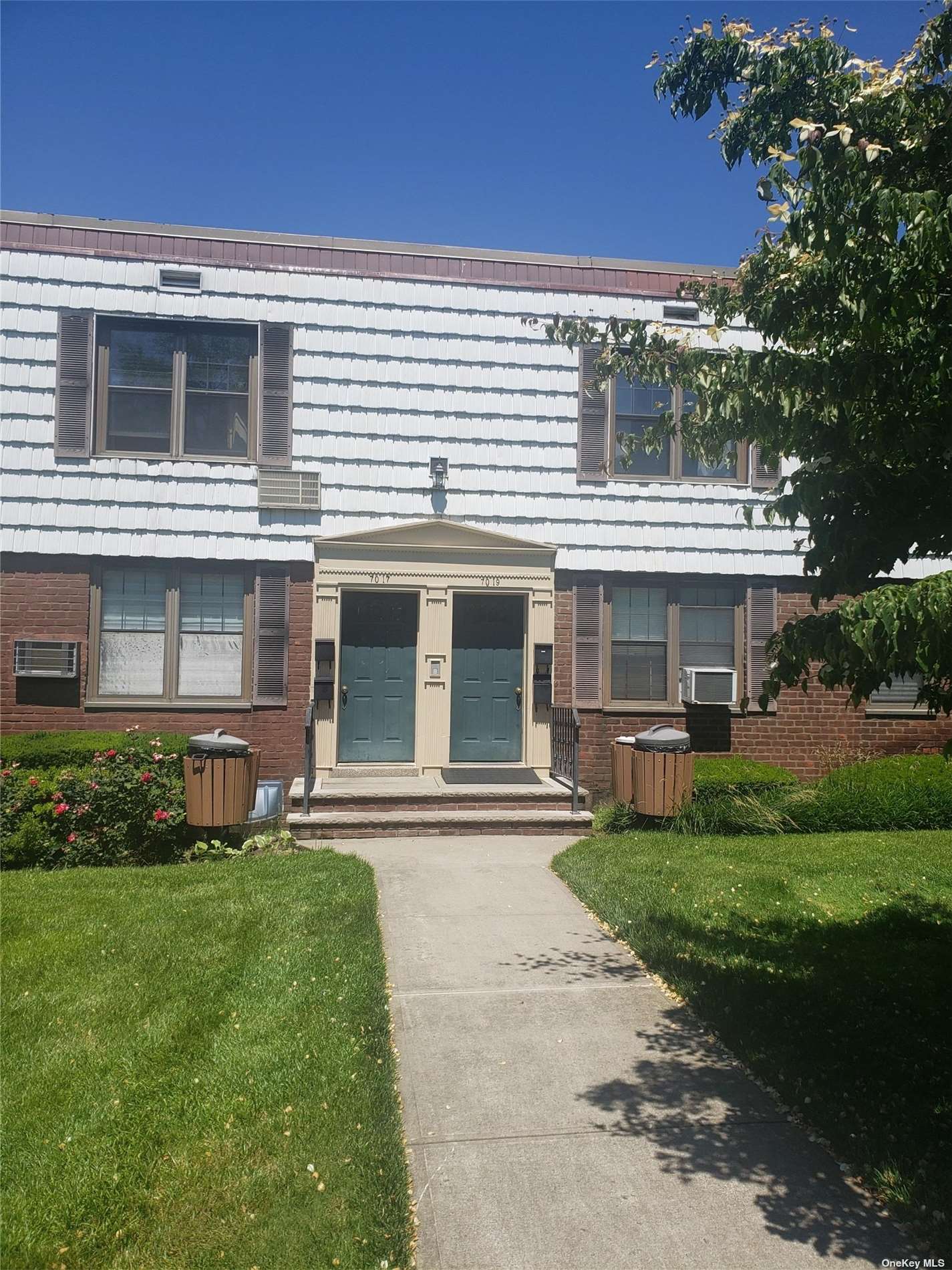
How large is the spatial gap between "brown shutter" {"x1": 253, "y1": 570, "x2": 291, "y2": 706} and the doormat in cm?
213

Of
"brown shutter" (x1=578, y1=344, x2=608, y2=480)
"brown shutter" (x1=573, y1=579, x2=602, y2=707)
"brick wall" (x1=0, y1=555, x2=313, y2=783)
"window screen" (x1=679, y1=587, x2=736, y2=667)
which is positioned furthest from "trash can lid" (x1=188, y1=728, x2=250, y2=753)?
"window screen" (x1=679, y1=587, x2=736, y2=667)

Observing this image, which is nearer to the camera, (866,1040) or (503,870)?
(866,1040)

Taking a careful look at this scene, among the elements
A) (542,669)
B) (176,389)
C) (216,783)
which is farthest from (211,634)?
(542,669)

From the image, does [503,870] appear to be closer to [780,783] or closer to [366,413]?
[780,783]

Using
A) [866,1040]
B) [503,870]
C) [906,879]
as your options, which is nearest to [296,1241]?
[866,1040]

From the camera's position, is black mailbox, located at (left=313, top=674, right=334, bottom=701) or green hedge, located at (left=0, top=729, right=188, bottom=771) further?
black mailbox, located at (left=313, top=674, right=334, bottom=701)

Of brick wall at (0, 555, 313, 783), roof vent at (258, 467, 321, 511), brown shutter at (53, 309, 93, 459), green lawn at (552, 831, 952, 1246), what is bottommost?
green lawn at (552, 831, 952, 1246)

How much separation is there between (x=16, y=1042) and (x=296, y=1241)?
2398 mm

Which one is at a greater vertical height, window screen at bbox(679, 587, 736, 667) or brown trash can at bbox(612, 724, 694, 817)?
window screen at bbox(679, 587, 736, 667)

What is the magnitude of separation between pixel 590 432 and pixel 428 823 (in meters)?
5.25

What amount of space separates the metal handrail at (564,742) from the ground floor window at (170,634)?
3705 mm

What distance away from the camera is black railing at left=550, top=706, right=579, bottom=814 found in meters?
11.0

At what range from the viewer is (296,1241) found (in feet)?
10.8

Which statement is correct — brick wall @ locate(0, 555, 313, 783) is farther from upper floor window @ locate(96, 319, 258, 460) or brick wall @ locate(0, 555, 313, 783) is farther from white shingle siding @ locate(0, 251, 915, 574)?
upper floor window @ locate(96, 319, 258, 460)
